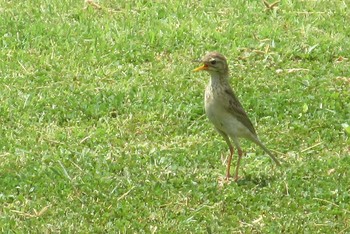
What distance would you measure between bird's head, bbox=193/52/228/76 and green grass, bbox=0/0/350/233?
90 centimetres

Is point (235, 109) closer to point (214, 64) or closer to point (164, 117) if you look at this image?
point (214, 64)

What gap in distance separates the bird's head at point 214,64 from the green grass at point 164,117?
90 cm

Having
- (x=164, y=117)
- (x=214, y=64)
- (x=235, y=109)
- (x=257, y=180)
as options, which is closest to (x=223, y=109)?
(x=235, y=109)

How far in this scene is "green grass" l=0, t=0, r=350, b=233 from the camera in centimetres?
906

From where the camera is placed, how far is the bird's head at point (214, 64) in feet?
31.6

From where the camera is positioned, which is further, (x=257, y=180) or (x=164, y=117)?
(x=164, y=117)

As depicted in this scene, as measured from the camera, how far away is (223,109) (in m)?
9.60

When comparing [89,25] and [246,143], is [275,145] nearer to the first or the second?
[246,143]

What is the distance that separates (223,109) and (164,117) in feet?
4.57

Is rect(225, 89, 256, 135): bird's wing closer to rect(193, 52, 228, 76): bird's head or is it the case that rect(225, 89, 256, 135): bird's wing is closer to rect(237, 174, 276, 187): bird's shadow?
rect(193, 52, 228, 76): bird's head

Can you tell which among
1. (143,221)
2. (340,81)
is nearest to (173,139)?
(143,221)

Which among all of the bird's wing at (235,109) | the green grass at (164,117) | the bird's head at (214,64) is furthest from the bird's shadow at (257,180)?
the bird's head at (214,64)

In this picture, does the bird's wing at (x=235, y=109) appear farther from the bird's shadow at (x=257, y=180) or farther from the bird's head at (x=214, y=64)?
the bird's shadow at (x=257, y=180)

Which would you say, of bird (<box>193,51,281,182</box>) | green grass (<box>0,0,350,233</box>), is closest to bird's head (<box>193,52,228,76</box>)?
bird (<box>193,51,281,182</box>)
